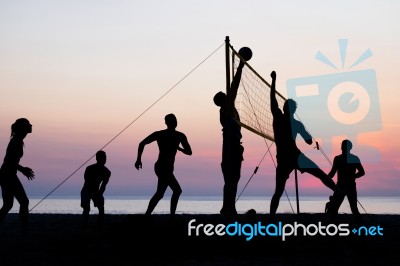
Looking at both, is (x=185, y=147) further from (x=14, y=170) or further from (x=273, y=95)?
(x=14, y=170)

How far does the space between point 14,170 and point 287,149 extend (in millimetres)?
3651

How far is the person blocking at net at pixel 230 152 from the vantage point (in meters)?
7.90

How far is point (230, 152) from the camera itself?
8.02m

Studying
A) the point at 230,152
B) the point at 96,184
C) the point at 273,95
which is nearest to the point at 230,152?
the point at 230,152

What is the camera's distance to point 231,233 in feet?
23.3

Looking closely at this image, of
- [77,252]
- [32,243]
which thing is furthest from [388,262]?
[32,243]

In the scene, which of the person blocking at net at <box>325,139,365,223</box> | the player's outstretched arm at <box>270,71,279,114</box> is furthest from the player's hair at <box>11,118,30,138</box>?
the person blocking at net at <box>325,139,365,223</box>

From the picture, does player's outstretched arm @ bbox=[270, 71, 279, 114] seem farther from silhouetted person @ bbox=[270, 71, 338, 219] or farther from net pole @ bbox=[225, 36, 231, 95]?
net pole @ bbox=[225, 36, 231, 95]

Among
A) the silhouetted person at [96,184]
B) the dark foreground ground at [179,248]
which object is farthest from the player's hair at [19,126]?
the silhouetted person at [96,184]

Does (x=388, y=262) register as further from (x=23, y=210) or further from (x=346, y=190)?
(x=23, y=210)

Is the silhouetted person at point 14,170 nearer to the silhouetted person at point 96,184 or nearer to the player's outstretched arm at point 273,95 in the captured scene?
the silhouetted person at point 96,184

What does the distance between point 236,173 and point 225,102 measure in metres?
1.11

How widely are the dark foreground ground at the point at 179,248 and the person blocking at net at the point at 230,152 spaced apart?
0.36m

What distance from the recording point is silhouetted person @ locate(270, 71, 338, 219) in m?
7.43
